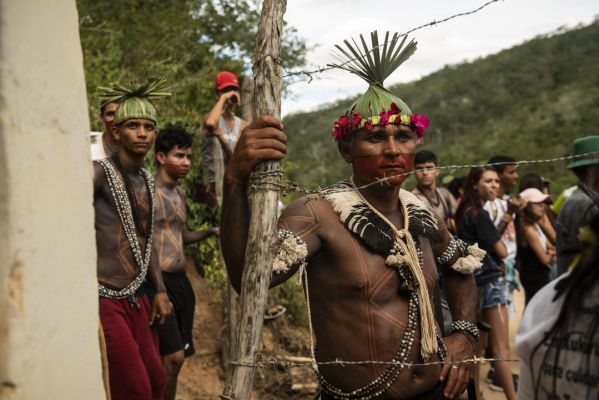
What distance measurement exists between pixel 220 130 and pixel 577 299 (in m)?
5.09

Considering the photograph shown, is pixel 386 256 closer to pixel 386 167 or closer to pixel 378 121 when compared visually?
pixel 386 167

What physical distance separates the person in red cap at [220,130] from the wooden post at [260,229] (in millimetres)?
3994

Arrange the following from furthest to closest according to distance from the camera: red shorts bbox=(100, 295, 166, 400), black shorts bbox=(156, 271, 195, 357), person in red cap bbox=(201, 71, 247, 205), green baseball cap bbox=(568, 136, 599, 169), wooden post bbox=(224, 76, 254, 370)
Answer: person in red cap bbox=(201, 71, 247, 205), wooden post bbox=(224, 76, 254, 370), black shorts bbox=(156, 271, 195, 357), green baseball cap bbox=(568, 136, 599, 169), red shorts bbox=(100, 295, 166, 400)

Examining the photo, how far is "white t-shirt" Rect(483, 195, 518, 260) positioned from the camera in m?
6.80

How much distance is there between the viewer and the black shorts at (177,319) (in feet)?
16.7

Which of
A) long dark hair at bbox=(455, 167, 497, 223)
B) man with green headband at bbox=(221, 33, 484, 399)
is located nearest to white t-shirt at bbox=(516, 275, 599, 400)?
man with green headband at bbox=(221, 33, 484, 399)

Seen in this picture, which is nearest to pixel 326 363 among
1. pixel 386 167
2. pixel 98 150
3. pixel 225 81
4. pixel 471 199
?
pixel 386 167

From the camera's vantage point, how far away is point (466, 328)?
3.54 m

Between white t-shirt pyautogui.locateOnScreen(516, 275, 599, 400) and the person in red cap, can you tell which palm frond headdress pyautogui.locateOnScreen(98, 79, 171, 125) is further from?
white t-shirt pyautogui.locateOnScreen(516, 275, 599, 400)

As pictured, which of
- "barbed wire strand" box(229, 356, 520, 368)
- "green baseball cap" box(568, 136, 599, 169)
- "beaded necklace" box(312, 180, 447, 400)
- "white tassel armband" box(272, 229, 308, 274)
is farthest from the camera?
"green baseball cap" box(568, 136, 599, 169)

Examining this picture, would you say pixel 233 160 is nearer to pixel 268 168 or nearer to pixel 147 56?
pixel 268 168

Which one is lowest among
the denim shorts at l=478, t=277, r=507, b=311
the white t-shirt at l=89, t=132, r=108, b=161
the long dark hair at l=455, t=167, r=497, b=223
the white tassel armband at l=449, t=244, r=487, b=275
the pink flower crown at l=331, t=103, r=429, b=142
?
the denim shorts at l=478, t=277, r=507, b=311

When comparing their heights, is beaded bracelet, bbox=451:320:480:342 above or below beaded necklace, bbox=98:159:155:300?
below

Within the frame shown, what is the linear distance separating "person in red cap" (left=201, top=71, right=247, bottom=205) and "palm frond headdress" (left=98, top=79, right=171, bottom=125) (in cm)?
128
